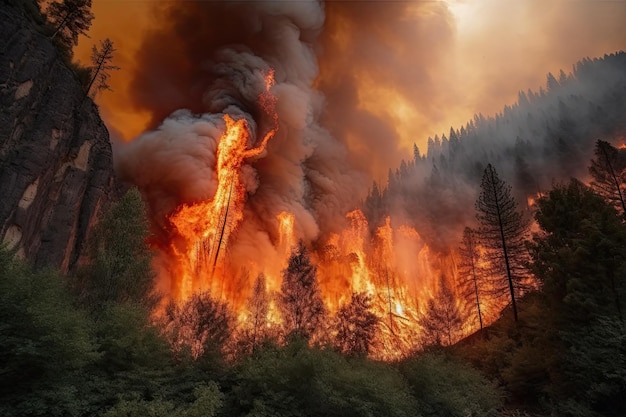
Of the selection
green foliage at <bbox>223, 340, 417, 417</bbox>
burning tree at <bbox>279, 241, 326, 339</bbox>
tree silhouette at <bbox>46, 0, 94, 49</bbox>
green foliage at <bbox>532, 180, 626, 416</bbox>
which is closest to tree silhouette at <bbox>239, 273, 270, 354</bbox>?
burning tree at <bbox>279, 241, 326, 339</bbox>

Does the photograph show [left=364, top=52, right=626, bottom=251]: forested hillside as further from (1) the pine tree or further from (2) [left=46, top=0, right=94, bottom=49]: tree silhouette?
(2) [left=46, top=0, right=94, bottom=49]: tree silhouette

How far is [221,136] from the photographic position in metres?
73.0

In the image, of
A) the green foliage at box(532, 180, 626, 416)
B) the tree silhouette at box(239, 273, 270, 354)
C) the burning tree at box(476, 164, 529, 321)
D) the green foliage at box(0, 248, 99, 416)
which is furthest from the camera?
the tree silhouette at box(239, 273, 270, 354)

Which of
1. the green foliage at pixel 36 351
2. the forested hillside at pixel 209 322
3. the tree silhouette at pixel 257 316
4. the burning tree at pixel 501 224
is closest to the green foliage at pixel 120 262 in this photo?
the forested hillside at pixel 209 322

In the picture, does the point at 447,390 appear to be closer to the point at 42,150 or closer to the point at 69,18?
the point at 42,150

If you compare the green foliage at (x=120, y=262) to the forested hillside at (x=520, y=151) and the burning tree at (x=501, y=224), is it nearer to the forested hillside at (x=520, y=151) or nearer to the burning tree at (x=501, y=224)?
the burning tree at (x=501, y=224)

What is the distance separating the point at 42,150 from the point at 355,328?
113 feet

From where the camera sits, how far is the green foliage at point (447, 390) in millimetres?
20062

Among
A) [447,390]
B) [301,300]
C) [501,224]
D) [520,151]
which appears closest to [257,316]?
[301,300]

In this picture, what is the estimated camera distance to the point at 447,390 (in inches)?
829

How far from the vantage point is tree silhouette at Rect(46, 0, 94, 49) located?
132 feet

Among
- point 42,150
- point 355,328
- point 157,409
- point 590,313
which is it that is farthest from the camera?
point 355,328

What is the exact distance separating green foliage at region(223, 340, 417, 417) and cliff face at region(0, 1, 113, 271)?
21.6 m

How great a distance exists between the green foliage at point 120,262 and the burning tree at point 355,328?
19709 mm
